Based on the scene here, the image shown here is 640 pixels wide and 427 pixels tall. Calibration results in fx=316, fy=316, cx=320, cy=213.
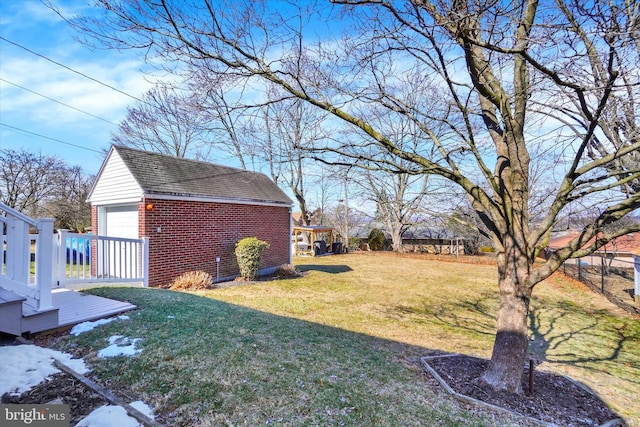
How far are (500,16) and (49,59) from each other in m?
12.2

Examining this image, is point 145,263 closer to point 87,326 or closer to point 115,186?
point 115,186

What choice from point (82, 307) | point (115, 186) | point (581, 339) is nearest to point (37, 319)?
point (82, 307)

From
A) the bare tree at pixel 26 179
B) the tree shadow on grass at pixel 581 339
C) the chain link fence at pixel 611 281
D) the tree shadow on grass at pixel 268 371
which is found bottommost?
the tree shadow on grass at pixel 581 339

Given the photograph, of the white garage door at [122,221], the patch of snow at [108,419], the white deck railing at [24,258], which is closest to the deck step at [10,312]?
the white deck railing at [24,258]

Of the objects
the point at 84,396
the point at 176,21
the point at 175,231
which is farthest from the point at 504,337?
the point at 175,231

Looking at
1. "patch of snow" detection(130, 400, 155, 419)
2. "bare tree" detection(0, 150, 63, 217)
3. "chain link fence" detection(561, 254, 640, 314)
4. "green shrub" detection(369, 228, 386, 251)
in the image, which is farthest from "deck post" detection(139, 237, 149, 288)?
"green shrub" detection(369, 228, 386, 251)

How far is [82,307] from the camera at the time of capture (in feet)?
15.6

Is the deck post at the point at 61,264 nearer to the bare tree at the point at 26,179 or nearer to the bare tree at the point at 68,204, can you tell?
the bare tree at the point at 68,204

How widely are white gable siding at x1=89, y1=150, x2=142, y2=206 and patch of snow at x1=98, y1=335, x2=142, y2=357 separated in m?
5.42

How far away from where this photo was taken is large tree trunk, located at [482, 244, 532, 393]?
3484mm

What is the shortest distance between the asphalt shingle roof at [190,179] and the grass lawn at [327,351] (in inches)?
123

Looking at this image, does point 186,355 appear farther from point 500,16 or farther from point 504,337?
point 500,16

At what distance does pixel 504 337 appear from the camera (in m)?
3.58

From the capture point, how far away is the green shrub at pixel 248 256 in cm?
1008
